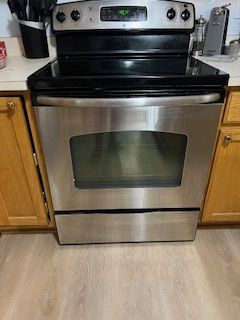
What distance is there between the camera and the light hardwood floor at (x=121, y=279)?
3.43 ft

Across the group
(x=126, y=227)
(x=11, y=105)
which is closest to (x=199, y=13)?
(x=11, y=105)

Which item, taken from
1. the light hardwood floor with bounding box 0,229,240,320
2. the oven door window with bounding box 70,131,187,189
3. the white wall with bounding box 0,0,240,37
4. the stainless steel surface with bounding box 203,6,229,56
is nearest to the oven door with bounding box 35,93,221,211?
the oven door window with bounding box 70,131,187,189

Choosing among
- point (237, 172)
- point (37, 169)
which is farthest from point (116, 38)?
point (237, 172)

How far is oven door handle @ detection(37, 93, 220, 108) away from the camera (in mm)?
879

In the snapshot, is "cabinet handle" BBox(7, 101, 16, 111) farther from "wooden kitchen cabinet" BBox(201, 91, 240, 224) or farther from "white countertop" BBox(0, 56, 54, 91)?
"wooden kitchen cabinet" BBox(201, 91, 240, 224)

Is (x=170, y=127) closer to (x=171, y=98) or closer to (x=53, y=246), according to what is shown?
(x=171, y=98)

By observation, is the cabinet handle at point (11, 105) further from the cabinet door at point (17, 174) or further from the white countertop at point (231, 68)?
the white countertop at point (231, 68)

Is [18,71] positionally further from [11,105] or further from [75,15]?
[75,15]

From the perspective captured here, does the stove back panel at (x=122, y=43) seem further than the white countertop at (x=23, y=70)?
Yes

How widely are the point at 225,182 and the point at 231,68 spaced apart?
51 centimetres

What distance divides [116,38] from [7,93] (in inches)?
23.9

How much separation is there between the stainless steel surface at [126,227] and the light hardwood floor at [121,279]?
2.2 inches

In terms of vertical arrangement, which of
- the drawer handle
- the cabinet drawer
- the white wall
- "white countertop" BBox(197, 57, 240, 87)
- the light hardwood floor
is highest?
the white wall

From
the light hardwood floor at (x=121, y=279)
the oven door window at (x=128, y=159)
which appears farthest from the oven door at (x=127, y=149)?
the light hardwood floor at (x=121, y=279)
